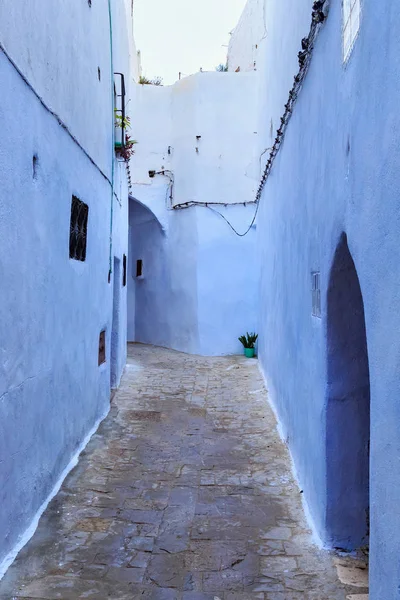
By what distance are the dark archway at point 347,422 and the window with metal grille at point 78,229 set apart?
2.51 m

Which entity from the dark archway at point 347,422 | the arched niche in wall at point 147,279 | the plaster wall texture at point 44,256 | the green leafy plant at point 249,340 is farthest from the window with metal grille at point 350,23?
the arched niche in wall at point 147,279

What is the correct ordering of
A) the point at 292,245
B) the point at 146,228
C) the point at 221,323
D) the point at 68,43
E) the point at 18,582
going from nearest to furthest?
the point at 18,582
the point at 68,43
the point at 292,245
the point at 221,323
the point at 146,228

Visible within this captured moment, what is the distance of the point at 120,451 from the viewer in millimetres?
5285

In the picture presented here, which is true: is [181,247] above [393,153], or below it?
above

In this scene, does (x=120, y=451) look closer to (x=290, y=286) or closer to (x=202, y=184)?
(x=290, y=286)

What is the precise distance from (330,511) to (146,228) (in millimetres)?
11452

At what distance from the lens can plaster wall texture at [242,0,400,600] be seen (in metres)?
2.01

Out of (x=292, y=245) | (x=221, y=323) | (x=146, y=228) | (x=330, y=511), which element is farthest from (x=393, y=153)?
(x=146, y=228)

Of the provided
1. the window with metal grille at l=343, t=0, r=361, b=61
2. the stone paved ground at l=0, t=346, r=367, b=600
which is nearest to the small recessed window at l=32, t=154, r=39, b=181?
the window with metal grille at l=343, t=0, r=361, b=61

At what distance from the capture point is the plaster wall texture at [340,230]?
201 cm

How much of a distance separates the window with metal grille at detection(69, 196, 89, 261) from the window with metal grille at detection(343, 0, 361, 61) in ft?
9.14

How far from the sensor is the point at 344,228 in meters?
2.84

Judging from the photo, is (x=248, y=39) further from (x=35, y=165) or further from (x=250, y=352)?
(x=35, y=165)

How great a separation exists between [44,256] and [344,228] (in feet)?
7.05
